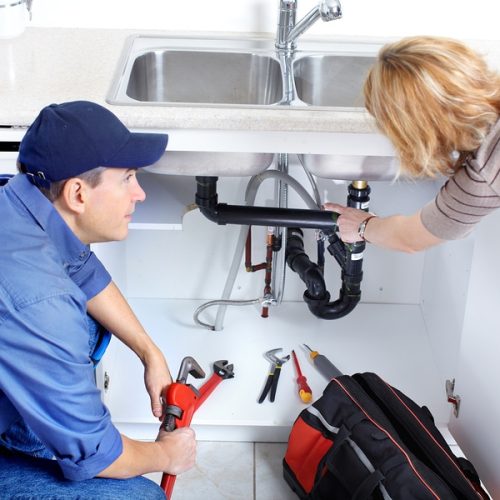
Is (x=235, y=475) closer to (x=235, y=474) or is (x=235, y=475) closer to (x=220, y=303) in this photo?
(x=235, y=474)

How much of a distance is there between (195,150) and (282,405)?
84 centimetres

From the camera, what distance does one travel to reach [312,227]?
2076 millimetres

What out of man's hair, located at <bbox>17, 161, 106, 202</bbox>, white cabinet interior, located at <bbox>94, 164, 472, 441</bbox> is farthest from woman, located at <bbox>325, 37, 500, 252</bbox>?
white cabinet interior, located at <bbox>94, 164, 472, 441</bbox>

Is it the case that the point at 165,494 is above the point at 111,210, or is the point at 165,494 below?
below

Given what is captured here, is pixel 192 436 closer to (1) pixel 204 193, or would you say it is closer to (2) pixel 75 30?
(1) pixel 204 193

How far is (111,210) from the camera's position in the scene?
4.55 feet

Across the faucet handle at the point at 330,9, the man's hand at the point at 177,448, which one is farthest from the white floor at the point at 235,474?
the faucet handle at the point at 330,9

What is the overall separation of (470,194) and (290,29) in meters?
0.93

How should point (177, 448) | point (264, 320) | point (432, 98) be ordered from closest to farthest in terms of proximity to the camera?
1. point (432, 98)
2. point (177, 448)
3. point (264, 320)

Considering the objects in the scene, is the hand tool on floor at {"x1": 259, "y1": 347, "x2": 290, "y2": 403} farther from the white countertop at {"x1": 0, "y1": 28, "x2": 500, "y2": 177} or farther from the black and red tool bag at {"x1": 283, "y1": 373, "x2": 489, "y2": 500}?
the white countertop at {"x1": 0, "y1": 28, "x2": 500, "y2": 177}

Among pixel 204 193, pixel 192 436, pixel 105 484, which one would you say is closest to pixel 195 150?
pixel 204 193

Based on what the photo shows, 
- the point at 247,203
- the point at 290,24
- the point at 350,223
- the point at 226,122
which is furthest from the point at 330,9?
the point at 247,203

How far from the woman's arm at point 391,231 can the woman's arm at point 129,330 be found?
52 centimetres

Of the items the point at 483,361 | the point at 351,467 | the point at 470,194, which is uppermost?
the point at 470,194
